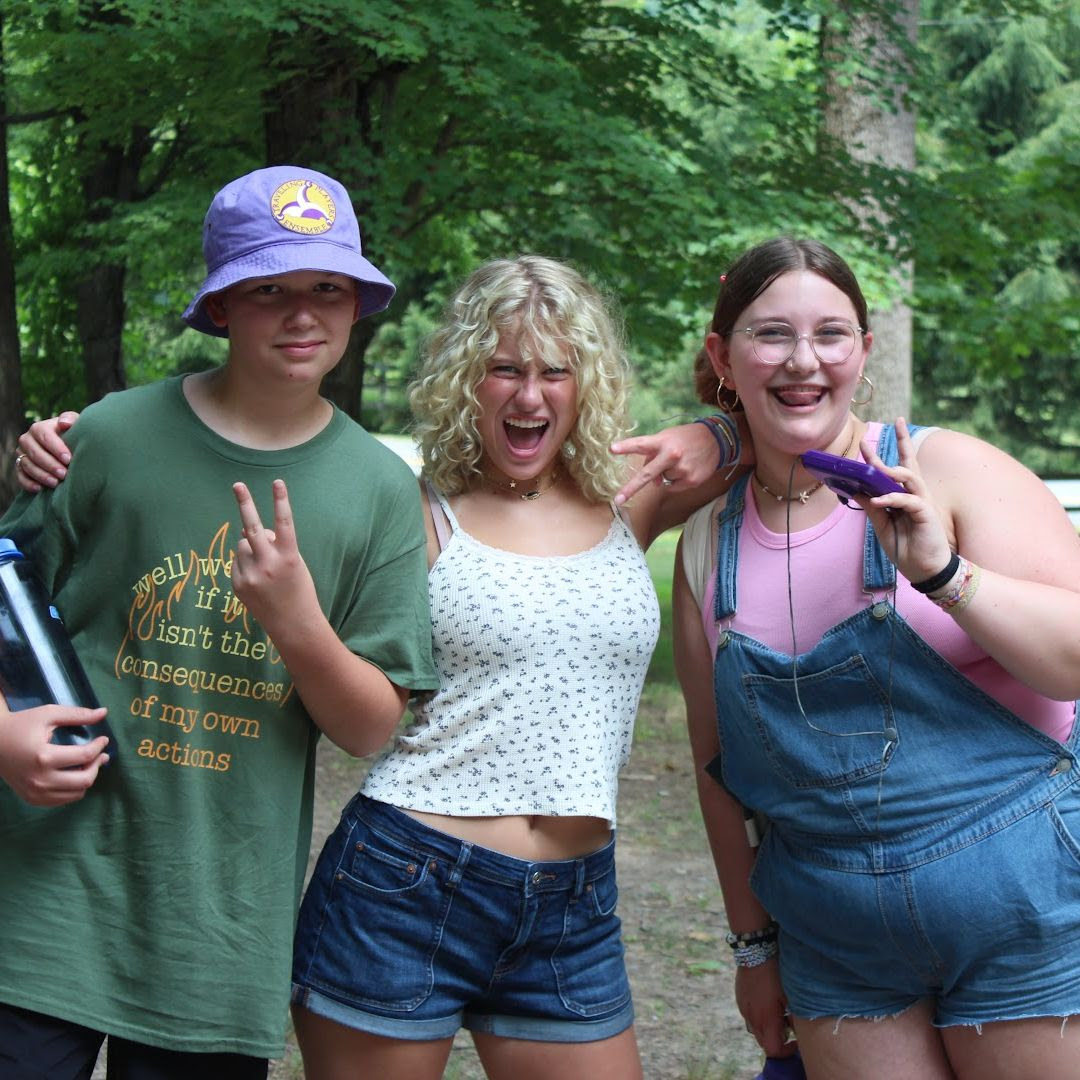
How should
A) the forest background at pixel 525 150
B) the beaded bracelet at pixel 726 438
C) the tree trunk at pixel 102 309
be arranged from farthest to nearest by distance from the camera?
the tree trunk at pixel 102 309
the forest background at pixel 525 150
the beaded bracelet at pixel 726 438

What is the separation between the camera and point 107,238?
7773 millimetres

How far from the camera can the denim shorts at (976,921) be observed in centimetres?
205

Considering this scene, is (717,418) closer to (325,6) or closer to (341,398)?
(325,6)

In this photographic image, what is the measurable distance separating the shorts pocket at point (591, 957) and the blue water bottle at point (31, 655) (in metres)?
0.94

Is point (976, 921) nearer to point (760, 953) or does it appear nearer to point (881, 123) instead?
point (760, 953)

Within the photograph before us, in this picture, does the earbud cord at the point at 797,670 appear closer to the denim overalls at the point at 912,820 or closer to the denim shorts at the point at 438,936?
the denim overalls at the point at 912,820

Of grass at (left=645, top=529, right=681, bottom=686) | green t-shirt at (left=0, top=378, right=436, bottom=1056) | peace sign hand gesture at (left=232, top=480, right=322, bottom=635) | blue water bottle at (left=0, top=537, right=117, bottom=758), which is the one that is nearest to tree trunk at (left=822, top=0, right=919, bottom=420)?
grass at (left=645, top=529, right=681, bottom=686)

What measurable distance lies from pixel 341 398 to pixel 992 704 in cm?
647

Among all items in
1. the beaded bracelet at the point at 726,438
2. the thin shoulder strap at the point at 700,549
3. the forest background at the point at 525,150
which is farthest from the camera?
the forest background at the point at 525,150

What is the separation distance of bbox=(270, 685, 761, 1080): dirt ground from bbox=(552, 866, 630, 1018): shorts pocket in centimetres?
177

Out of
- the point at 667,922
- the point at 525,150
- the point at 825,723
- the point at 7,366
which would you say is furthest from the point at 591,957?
the point at 7,366

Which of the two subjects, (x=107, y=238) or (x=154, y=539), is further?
(x=107, y=238)

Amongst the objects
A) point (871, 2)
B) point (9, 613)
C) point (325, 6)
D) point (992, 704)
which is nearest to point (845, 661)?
point (992, 704)

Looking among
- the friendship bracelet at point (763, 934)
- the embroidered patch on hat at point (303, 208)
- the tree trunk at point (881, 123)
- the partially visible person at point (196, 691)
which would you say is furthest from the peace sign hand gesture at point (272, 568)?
the tree trunk at point (881, 123)
